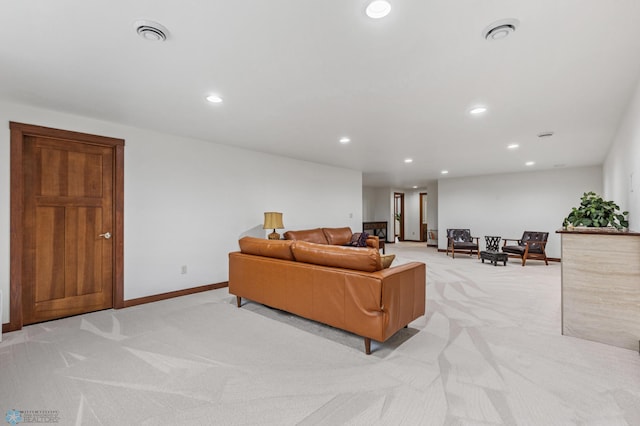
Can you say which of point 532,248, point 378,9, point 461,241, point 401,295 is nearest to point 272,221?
point 401,295

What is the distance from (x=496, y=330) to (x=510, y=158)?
4328mm

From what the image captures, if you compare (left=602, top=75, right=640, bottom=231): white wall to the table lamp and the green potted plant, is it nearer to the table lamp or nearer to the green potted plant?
the green potted plant

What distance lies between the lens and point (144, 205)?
409cm

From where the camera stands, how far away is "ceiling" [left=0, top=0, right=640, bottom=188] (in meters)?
1.73

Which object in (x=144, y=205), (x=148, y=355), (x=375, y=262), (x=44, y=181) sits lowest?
(x=148, y=355)

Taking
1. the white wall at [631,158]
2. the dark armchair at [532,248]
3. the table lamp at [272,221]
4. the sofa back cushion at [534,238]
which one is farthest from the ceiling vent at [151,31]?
the sofa back cushion at [534,238]

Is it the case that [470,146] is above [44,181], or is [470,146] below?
above

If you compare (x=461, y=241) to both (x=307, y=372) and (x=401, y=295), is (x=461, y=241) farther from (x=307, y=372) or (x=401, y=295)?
(x=307, y=372)

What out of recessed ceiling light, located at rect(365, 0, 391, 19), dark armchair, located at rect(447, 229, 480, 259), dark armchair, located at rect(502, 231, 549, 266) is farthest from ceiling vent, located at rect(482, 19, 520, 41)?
dark armchair, located at rect(447, 229, 480, 259)

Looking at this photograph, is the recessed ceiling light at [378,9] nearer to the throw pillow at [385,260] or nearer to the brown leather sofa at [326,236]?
the throw pillow at [385,260]

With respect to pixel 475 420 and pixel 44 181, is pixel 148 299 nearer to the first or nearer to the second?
pixel 44 181

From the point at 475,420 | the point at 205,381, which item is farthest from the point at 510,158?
the point at 205,381

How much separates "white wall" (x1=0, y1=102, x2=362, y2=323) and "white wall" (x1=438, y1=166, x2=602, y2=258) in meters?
5.62

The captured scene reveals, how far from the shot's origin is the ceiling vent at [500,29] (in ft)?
5.88
